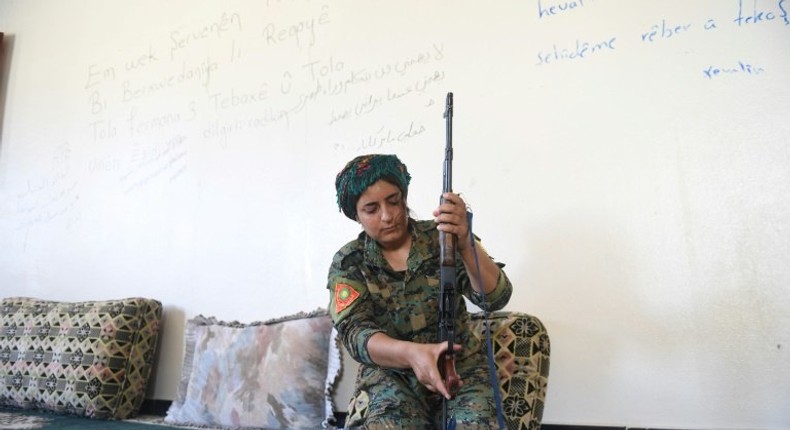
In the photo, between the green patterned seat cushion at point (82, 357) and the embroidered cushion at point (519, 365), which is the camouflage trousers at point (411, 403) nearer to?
the embroidered cushion at point (519, 365)

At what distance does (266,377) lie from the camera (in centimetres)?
172

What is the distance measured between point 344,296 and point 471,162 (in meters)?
0.72

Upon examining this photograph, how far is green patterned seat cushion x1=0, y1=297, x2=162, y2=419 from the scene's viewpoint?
1.90 meters

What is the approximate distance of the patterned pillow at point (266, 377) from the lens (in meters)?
1.67

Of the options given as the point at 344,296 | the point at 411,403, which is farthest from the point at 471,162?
the point at 411,403

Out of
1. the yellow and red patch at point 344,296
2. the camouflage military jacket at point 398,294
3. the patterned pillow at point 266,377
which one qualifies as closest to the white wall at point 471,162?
the patterned pillow at point 266,377

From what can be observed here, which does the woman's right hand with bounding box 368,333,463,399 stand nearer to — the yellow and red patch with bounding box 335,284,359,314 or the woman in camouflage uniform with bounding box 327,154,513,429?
the woman in camouflage uniform with bounding box 327,154,513,429

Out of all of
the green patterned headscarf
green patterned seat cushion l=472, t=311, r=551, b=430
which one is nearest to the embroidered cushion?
green patterned seat cushion l=472, t=311, r=551, b=430

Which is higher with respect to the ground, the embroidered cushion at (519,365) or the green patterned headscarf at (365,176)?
the green patterned headscarf at (365,176)

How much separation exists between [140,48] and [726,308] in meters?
2.38

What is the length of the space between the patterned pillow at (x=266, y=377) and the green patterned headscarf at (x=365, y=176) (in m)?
0.64

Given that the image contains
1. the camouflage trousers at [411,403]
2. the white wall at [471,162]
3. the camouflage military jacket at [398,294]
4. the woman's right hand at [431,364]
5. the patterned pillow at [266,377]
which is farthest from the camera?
the patterned pillow at [266,377]

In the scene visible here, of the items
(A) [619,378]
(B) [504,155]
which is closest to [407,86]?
(B) [504,155]

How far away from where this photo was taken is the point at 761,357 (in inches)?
52.4
